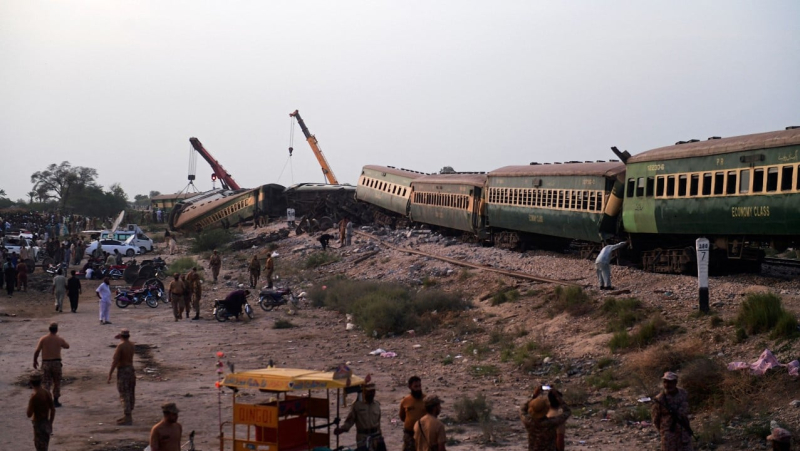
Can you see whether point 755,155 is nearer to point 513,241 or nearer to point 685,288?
point 685,288

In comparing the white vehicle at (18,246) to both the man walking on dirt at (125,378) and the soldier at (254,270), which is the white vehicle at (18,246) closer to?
the soldier at (254,270)

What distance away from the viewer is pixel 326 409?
9453mm

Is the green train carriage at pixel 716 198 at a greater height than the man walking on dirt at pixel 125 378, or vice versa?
the green train carriage at pixel 716 198

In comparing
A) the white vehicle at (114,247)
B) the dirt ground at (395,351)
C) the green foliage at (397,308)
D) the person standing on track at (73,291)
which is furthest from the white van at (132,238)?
the green foliage at (397,308)

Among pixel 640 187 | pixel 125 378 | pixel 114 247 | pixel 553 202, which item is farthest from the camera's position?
pixel 114 247

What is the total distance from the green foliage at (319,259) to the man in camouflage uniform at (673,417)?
26.4m

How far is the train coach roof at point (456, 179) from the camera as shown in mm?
33312

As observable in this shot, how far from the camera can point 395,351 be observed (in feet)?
59.5

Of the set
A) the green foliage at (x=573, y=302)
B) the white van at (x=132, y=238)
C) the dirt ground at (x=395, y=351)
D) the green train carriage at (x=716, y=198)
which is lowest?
the dirt ground at (x=395, y=351)

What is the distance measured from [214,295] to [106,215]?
3420 inches

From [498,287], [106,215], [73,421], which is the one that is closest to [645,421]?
[73,421]

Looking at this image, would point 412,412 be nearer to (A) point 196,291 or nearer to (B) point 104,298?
(B) point 104,298

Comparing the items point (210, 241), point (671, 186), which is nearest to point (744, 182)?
point (671, 186)

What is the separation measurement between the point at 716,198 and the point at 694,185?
2.98ft
